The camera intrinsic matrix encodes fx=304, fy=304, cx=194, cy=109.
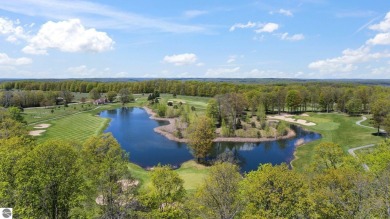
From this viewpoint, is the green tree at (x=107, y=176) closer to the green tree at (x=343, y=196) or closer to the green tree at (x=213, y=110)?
the green tree at (x=343, y=196)

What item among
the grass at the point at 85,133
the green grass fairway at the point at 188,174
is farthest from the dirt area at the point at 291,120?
the grass at the point at 85,133

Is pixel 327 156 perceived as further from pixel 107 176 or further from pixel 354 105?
pixel 354 105

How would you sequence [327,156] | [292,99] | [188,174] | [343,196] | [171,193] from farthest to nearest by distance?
[292,99] → [188,174] → [327,156] → [171,193] → [343,196]

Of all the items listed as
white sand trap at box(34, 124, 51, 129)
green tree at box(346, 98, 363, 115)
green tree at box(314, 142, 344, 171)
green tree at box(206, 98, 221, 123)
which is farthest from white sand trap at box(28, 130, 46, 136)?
green tree at box(346, 98, 363, 115)

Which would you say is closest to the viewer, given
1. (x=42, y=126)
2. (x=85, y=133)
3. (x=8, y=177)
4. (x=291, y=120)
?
(x=8, y=177)

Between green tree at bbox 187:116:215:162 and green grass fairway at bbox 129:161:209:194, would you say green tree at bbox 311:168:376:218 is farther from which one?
green tree at bbox 187:116:215:162

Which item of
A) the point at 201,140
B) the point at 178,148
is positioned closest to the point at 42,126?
the point at 178,148

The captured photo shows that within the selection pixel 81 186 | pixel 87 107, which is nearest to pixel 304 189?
pixel 81 186
